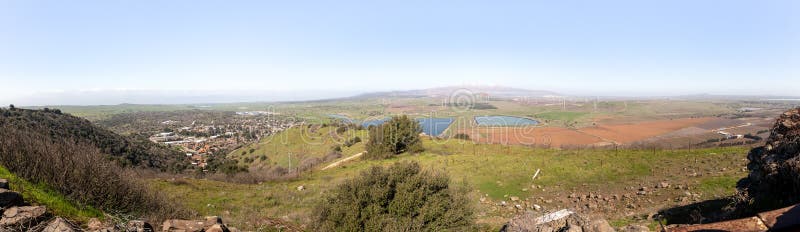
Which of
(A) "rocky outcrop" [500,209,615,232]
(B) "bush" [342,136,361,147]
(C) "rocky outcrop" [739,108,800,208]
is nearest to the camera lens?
(A) "rocky outcrop" [500,209,615,232]

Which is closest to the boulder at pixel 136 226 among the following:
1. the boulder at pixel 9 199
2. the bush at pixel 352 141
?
the boulder at pixel 9 199

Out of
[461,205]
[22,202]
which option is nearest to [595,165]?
[461,205]

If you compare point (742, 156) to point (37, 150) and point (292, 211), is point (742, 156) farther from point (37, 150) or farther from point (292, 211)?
point (37, 150)

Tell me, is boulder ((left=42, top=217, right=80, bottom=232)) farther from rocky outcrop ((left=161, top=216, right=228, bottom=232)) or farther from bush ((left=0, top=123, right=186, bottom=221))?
bush ((left=0, top=123, right=186, bottom=221))

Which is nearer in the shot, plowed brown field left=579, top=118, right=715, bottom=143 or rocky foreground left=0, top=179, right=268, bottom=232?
rocky foreground left=0, top=179, right=268, bottom=232

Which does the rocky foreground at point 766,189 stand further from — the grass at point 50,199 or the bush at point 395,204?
the grass at point 50,199

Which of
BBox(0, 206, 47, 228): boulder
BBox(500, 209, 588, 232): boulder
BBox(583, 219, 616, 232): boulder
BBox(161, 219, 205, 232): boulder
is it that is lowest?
BBox(500, 209, 588, 232): boulder

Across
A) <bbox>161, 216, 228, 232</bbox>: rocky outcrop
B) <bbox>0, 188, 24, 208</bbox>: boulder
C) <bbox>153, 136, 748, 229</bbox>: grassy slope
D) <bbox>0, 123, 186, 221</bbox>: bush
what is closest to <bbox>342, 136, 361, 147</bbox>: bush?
<bbox>153, 136, 748, 229</bbox>: grassy slope

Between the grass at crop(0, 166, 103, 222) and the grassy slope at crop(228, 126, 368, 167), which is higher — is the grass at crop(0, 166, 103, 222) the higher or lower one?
the higher one

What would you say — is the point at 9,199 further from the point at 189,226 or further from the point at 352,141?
the point at 352,141
